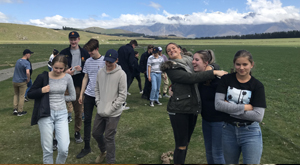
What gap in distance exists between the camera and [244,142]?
2764 mm

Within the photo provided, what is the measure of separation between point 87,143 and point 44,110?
158cm

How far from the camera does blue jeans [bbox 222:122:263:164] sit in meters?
2.73

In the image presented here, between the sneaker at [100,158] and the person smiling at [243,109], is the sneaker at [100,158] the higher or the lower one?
the lower one

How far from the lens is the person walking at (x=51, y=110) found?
3.54 m

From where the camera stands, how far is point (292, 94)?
10.5 meters

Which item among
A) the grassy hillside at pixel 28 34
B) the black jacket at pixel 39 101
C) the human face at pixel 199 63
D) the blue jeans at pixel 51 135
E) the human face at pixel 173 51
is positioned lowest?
the blue jeans at pixel 51 135

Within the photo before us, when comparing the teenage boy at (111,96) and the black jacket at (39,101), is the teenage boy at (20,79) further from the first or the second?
the teenage boy at (111,96)

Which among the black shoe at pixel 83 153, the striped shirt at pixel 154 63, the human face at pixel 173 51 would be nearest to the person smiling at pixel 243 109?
the human face at pixel 173 51

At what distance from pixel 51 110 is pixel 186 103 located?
2.16m

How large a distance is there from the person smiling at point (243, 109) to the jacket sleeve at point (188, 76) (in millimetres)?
243

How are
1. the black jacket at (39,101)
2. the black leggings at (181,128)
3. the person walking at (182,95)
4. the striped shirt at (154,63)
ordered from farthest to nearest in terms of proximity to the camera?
1. the striped shirt at (154,63)
2. the black jacket at (39,101)
3. the black leggings at (181,128)
4. the person walking at (182,95)

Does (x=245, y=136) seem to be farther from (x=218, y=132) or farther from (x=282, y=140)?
(x=282, y=140)

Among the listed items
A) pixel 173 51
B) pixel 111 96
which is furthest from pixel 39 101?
pixel 173 51

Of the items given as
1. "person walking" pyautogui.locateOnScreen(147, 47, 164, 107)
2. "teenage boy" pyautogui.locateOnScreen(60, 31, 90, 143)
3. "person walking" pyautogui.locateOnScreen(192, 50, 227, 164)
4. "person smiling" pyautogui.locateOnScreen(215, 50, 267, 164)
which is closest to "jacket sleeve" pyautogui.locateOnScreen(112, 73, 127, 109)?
"person walking" pyautogui.locateOnScreen(192, 50, 227, 164)
